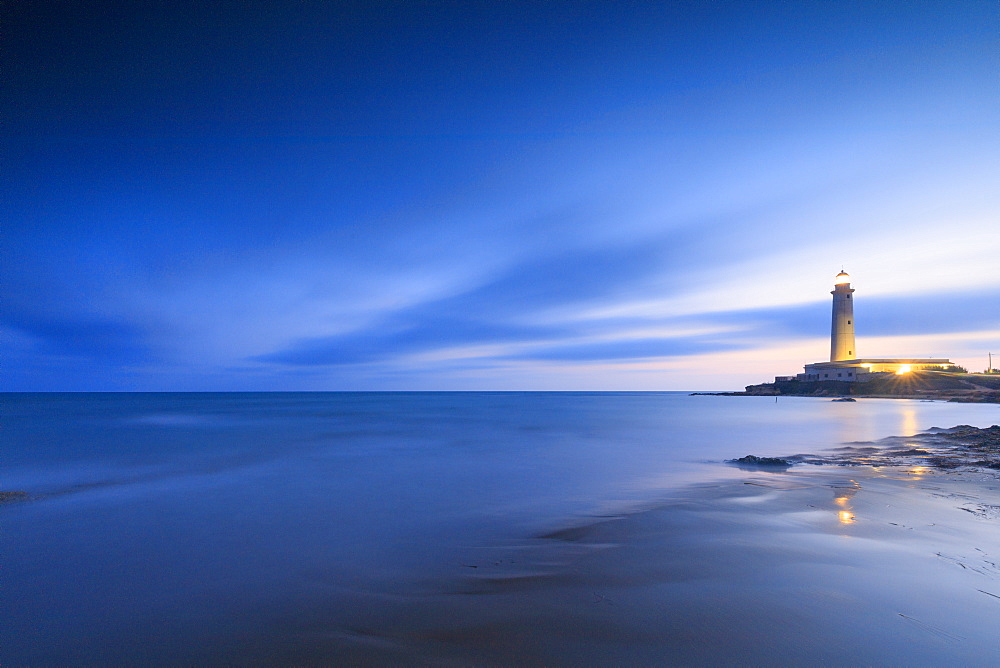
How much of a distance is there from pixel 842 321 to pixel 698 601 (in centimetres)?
7957

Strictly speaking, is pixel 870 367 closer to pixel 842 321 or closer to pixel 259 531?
pixel 842 321

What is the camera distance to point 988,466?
11.2 m

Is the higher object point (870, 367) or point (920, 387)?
point (870, 367)

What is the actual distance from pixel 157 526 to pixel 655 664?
9077 mm

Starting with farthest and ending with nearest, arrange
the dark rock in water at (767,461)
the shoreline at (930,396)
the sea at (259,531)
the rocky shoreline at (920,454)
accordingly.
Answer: the shoreline at (930,396) < the dark rock in water at (767,461) < the rocky shoreline at (920,454) < the sea at (259,531)

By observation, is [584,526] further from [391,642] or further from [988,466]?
[988,466]

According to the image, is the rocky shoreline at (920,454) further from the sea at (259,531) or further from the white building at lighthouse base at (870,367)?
the white building at lighthouse base at (870,367)

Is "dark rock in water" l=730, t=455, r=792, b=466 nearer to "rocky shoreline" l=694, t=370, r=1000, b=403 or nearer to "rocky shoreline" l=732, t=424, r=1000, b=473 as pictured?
"rocky shoreline" l=732, t=424, r=1000, b=473

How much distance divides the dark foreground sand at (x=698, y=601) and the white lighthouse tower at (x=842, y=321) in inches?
2821

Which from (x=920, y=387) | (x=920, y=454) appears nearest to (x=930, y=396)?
(x=920, y=387)

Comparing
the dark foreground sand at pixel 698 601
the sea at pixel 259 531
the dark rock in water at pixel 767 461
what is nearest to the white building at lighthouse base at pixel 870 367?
the sea at pixel 259 531

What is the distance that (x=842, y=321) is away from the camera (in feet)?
218

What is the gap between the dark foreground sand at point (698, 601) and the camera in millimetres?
3855

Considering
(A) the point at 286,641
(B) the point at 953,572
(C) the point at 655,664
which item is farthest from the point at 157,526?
(B) the point at 953,572
